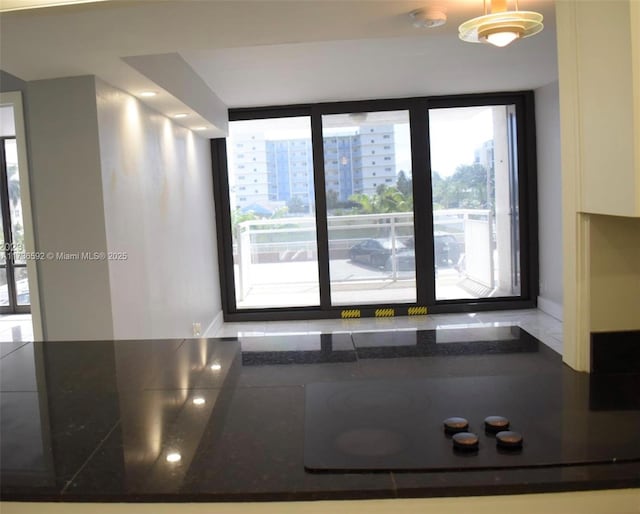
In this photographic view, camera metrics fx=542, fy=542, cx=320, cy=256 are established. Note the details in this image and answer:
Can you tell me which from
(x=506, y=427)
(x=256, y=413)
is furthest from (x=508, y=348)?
(x=256, y=413)

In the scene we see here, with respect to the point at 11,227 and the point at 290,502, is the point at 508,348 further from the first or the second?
the point at 11,227

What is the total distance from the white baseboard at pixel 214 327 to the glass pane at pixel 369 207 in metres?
1.34

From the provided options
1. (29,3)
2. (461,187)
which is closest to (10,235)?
(461,187)

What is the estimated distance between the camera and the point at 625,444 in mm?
1080

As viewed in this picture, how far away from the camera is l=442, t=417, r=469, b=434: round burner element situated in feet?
3.74

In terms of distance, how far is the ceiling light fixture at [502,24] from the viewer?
1504 millimetres

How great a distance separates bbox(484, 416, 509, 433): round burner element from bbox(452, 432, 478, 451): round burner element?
67 millimetres

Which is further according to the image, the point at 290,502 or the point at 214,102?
the point at 214,102

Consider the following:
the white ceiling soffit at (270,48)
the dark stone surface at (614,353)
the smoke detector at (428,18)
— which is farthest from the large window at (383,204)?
the dark stone surface at (614,353)

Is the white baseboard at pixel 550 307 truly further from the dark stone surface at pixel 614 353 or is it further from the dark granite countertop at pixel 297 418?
the dark stone surface at pixel 614 353

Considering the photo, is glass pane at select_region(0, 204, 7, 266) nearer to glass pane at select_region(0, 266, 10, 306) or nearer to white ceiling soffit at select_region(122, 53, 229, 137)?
glass pane at select_region(0, 266, 10, 306)

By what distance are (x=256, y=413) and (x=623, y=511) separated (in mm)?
773

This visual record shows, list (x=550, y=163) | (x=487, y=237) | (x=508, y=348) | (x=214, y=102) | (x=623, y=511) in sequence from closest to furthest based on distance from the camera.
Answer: (x=623, y=511) → (x=508, y=348) → (x=214, y=102) → (x=550, y=163) → (x=487, y=237)

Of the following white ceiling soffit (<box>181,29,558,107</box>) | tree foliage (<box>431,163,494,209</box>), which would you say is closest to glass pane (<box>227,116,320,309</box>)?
white ceiling soffit (<box>181,29,558,107</box>)
